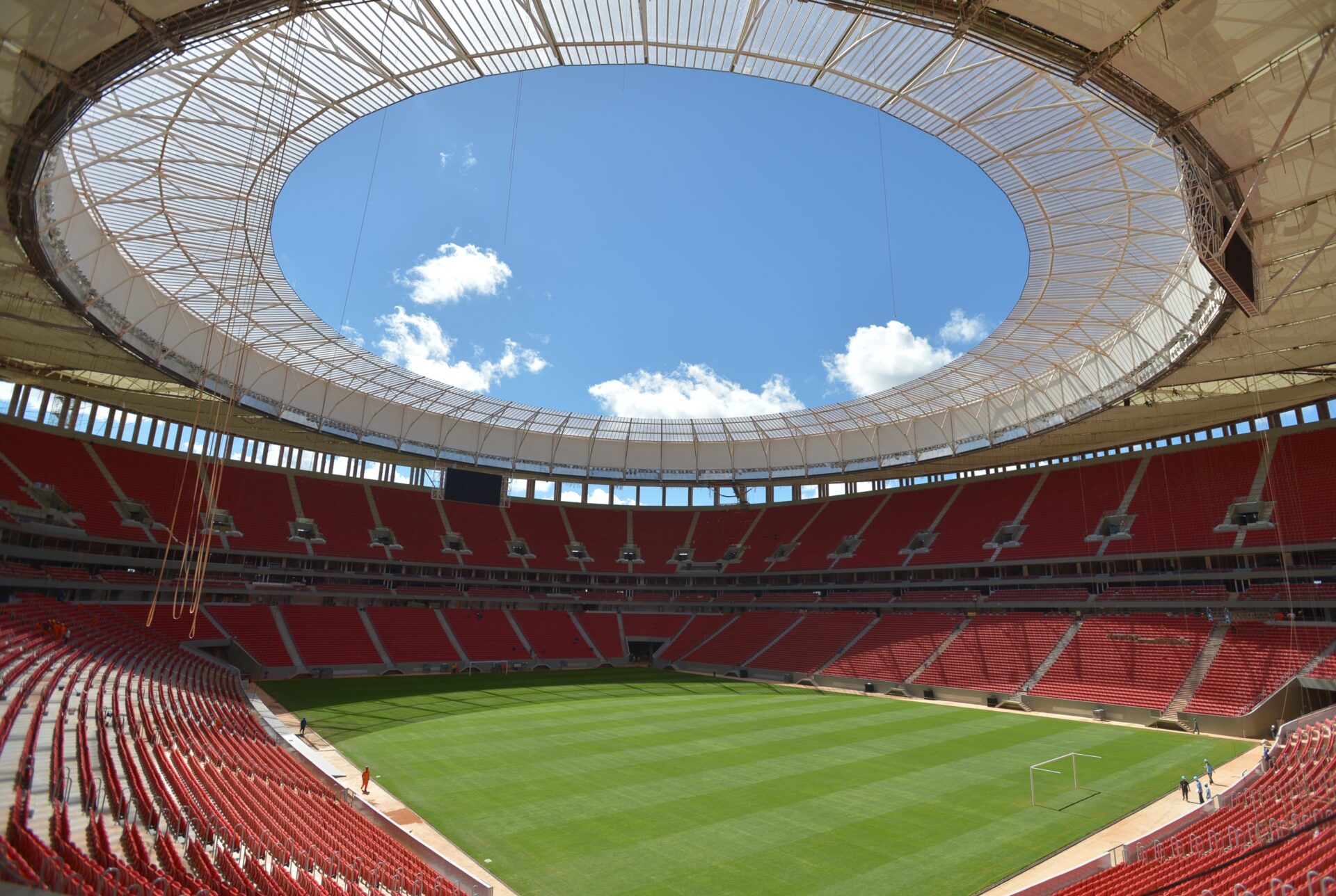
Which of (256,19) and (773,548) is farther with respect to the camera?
(773,548)

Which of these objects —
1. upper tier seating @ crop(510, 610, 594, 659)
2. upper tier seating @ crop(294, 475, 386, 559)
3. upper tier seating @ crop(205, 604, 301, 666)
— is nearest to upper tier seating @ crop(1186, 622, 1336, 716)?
upper tier seating @ crop(510, 610, 594, 659)

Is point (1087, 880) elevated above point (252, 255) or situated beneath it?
situated beneath

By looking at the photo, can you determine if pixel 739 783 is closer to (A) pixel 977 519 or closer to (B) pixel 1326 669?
(B) pixel 1326 669

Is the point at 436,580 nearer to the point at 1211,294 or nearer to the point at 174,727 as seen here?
the point at 174,727

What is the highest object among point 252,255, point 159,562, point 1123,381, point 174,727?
point 252,255

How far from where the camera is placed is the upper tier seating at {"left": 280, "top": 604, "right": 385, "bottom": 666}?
139 feet

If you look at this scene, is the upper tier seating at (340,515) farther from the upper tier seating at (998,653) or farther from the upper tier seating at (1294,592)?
the upper tier seating at (1294,592)

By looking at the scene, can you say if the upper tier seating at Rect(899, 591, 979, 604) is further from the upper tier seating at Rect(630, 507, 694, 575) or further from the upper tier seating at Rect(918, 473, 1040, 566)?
the upper tier seating at Rect(630, 507, 694, 575)

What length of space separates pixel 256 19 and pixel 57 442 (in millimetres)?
37539

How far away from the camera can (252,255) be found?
2930cm

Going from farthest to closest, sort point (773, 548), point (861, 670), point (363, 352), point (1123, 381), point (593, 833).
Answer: point (773, 548), point (861, 670), point (363, 352), point (1123, 381), point (593, 833)

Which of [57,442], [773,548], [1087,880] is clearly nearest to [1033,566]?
[773,548]

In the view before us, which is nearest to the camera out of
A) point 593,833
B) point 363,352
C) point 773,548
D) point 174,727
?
point 593,833

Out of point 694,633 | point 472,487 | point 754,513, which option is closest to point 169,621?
point 472,487
